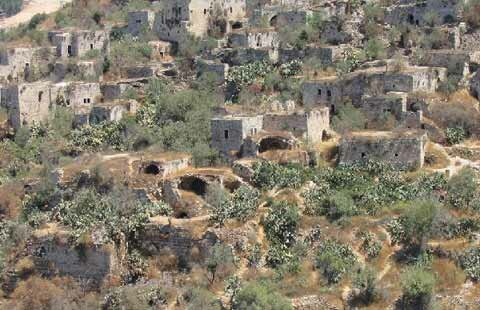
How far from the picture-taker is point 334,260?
1284 inches

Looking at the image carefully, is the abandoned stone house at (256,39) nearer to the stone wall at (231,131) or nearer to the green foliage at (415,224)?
the stone wall at (231,131)

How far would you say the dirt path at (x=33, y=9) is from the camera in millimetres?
85088

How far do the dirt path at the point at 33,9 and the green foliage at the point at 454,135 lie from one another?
5136cm

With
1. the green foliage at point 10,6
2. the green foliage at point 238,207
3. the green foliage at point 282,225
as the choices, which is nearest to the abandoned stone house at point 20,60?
the green foliage at point 238,207

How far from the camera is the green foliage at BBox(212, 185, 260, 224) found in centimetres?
3466

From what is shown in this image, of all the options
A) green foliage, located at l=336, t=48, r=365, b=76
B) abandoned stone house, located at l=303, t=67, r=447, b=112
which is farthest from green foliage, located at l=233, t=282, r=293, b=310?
green foliage, located at l=336, t=48, r=365, b=76

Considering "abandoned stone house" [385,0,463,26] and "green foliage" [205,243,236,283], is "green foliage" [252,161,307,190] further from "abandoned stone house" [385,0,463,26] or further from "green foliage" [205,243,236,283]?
"abandoned stone house" [385,0,463,26]

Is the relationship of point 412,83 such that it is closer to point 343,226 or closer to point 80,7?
point 343,226

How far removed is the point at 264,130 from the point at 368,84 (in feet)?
16.0

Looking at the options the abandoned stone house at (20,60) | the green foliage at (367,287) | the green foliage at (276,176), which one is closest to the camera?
the green foliage at (367,287)

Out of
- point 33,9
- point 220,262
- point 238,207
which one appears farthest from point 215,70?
point 33,9

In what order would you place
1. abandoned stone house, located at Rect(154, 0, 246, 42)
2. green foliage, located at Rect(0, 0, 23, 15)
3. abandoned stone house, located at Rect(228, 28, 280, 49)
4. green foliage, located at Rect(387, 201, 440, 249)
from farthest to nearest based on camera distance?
green foliage, located at Rect(0, 0, 23, 15), abandoned stone house, located at Rect(154, 0, 246, 42), abandoned stone house, located at Rect(228, 28, 280, 49), green foliage, located at Rect(387, 201, 440, 249)

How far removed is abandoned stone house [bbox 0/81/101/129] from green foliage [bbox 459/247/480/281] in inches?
740

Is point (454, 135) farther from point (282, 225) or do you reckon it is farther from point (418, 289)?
point (418, 289)
